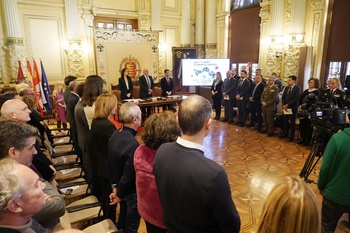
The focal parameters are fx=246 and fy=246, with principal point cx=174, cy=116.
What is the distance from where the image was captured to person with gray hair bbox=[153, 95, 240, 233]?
1118mm

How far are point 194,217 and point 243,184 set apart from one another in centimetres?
256

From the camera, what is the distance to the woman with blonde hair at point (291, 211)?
814 mm

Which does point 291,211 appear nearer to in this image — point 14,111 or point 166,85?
point 14,111

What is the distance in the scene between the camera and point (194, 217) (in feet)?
3.91

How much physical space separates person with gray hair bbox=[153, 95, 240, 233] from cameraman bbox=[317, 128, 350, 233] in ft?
3.49

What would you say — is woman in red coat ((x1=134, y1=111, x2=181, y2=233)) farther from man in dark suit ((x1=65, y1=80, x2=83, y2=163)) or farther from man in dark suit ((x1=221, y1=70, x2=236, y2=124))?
man in dark suit ((x1=221, y1=70, x2=236, y2=124))

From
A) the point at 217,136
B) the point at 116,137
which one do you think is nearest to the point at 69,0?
the point at 217,136

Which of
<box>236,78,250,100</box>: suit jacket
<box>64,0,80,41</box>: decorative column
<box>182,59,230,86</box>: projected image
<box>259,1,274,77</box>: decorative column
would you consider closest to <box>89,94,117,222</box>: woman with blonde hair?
<box>236,78,250,100</box>: suit jacket

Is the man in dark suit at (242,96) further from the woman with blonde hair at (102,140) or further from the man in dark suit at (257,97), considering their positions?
the woman with blonde hair at (102,140)

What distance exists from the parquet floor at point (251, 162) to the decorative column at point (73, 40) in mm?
5240

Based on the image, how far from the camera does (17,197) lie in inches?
36.9

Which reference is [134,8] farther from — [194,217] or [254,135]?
[194,217]

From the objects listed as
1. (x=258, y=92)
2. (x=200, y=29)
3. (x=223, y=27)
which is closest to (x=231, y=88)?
(x=258, y=92)

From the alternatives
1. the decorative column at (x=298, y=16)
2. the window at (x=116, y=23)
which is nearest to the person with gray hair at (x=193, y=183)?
the decorative column at (x=298, y=16)
